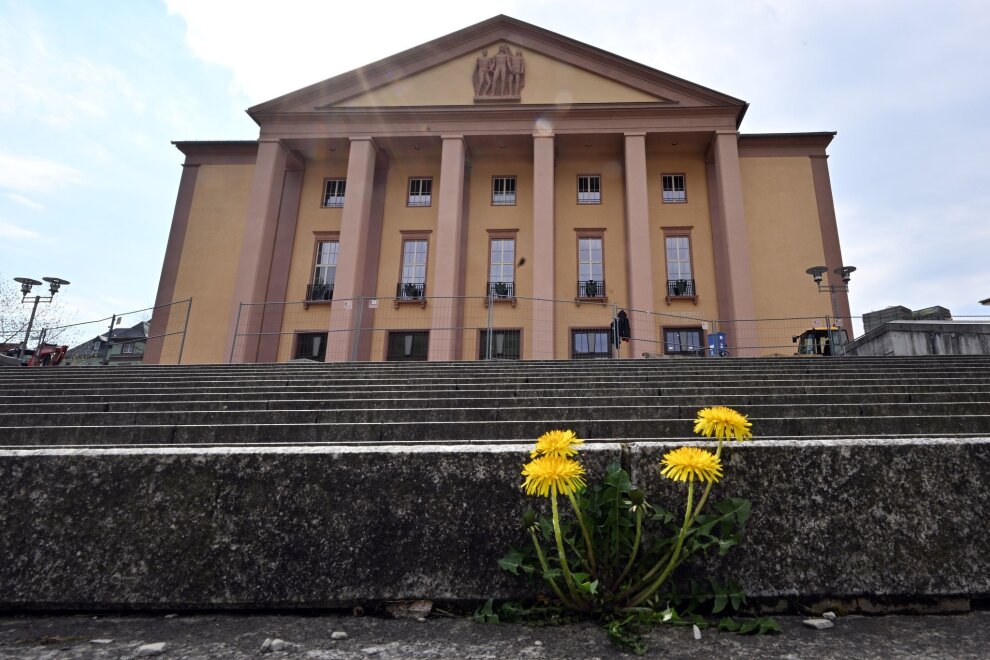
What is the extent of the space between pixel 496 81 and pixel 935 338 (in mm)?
16276

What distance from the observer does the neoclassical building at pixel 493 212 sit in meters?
17.4

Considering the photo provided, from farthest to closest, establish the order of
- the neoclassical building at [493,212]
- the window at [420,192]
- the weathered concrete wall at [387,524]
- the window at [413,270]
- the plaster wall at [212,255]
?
1. the window at [420,192]
2. the window at [413,270]
3. the plaster wall at [212,255]
4. the neoclassical building at [493,212]
5. the weathered concrete wall at [387,524]

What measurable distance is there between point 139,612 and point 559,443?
159cm

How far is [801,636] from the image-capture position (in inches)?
60.5

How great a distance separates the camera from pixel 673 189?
64.2ft

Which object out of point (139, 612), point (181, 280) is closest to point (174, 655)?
point (139, 612)

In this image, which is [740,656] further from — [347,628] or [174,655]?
[174,655]

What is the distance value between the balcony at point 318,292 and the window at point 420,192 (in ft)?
15.6

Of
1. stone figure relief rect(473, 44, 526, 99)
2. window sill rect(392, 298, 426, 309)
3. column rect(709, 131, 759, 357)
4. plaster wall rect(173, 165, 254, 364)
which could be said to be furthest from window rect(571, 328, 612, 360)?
plaster wall rect(173, 165, 254, 364)

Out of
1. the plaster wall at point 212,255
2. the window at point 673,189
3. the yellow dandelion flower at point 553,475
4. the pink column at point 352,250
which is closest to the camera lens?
the yellow dandelion flower at point 553,475

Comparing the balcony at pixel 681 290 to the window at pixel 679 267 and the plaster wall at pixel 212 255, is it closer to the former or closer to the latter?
the window at pixel 679 267

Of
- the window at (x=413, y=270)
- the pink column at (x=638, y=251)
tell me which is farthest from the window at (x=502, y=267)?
the pink column at (x=638, y=251)

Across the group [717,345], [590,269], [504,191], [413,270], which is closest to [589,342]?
[590,269]

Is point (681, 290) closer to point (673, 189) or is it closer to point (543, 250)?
point (673, 189)
